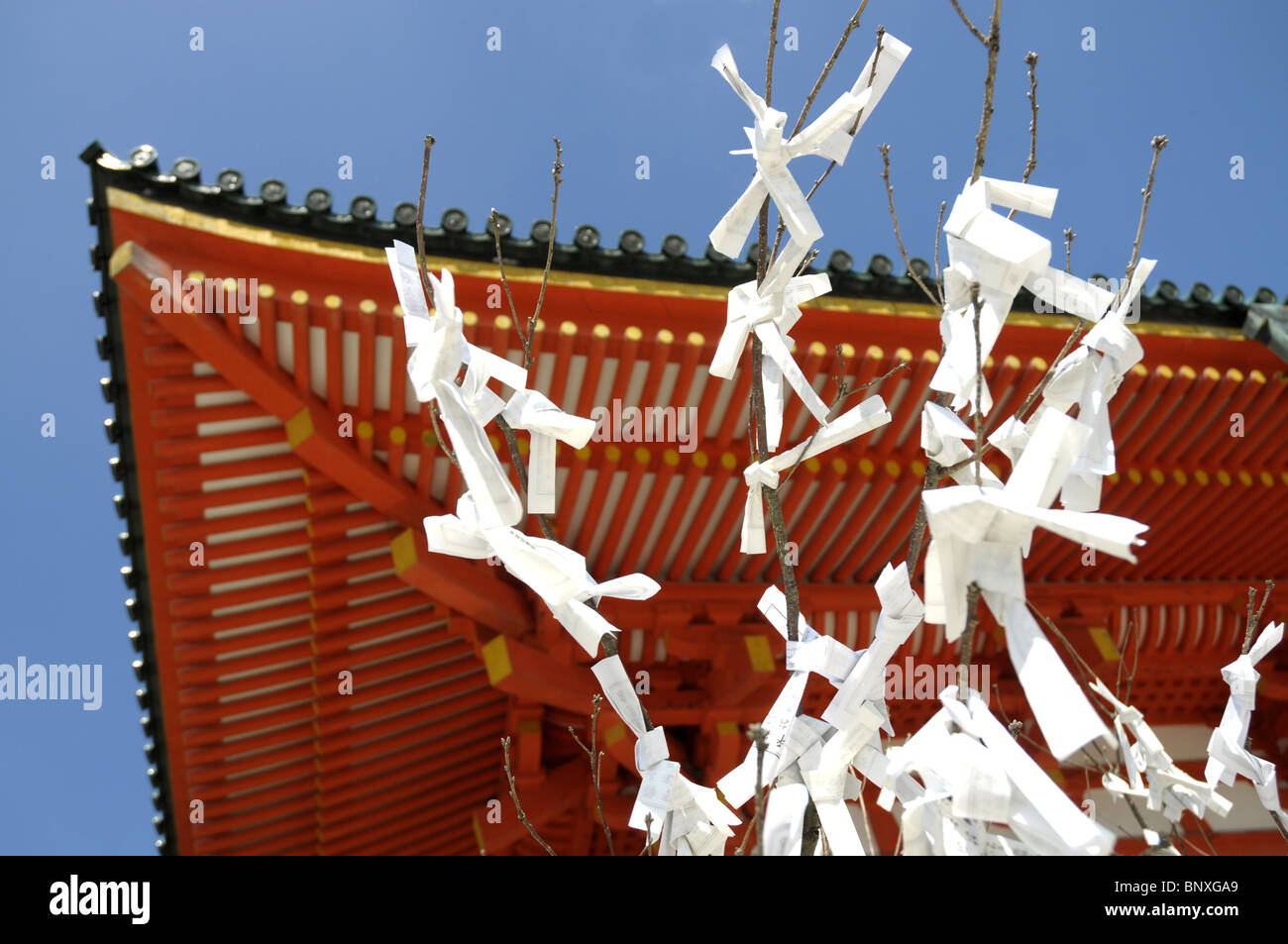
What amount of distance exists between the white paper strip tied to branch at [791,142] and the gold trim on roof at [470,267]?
191 cm

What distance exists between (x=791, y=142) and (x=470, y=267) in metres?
2.11

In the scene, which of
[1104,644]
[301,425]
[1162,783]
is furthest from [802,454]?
[1104,644]

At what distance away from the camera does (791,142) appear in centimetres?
137

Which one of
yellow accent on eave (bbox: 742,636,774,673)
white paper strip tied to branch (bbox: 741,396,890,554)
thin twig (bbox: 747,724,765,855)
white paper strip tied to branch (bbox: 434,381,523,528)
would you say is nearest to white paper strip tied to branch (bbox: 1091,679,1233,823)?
white paper strip tied to branch (bbox: 741,396,890,554)

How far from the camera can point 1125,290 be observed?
1326 mm

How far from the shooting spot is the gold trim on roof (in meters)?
3.27

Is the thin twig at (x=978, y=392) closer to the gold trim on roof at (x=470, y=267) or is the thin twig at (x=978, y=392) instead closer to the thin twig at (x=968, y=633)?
the thin twig at (x=968, y=633)

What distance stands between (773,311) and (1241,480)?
10.9ft

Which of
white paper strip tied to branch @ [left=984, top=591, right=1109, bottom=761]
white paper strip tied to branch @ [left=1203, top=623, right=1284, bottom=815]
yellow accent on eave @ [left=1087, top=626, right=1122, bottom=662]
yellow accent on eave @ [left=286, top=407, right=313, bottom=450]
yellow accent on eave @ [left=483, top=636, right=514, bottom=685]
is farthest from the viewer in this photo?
yellow accent on eave @ [left=1087, top=626, right=1122, bottom=662]

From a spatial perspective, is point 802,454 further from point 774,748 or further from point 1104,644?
point 1104,644

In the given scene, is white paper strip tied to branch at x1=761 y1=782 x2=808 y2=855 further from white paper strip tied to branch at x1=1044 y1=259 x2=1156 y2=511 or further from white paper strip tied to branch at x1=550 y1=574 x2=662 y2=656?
white paper strip tied to branch at x1=1044 y1=259 x2=1156 y2=511

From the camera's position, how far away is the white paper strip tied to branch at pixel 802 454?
4.42 feet

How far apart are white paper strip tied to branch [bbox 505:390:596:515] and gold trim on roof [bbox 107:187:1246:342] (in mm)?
2032

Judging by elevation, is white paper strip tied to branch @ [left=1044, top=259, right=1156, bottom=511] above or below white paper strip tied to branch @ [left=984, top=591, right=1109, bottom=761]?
above
